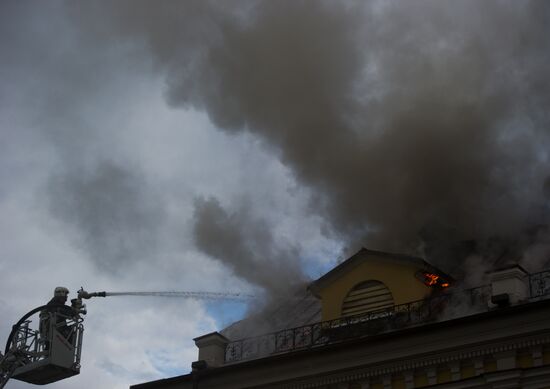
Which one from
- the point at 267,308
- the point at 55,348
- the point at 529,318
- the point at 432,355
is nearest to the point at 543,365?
Result: the point at 529,318

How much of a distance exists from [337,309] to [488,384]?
4.65 m

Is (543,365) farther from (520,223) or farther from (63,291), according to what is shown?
(63,291)

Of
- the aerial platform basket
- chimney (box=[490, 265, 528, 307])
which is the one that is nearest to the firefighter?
the aerial platform basket

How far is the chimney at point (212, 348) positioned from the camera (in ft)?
69.2

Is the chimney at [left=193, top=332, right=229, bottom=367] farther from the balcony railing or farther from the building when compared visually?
the balcony railing

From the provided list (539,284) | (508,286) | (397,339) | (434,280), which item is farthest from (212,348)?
(539,284)

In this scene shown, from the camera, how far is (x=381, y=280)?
21.0 metres

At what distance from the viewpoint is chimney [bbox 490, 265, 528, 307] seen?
1764 cm

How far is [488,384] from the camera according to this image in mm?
17188

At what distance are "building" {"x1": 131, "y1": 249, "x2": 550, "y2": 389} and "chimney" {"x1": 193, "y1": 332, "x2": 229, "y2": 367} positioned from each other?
0.07ft

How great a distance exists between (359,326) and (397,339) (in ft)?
6.22

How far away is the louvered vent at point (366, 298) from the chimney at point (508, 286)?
10.2ft

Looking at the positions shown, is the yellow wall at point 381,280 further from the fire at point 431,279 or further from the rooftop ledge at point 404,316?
the rooftop ledge at point 404,316

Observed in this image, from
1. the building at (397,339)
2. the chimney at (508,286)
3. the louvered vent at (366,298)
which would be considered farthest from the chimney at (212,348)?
the chimney at (508,286)
